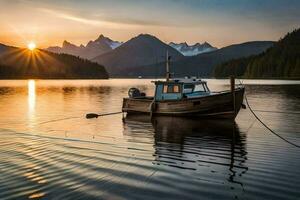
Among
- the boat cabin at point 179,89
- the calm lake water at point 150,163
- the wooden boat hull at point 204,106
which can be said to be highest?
the boat cabin at point 179,89

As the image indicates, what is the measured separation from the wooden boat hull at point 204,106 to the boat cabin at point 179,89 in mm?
709

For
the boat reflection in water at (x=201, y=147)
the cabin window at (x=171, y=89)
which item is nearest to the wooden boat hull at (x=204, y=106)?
the boat reflection in water at (x=201, y=147)

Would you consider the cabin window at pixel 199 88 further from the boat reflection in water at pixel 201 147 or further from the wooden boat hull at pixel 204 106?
the boat reflection in water at pixel 201 147

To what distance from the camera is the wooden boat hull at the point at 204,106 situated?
3481 centimetres

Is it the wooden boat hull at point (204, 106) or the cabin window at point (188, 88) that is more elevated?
the cabin window at point (188, 88)

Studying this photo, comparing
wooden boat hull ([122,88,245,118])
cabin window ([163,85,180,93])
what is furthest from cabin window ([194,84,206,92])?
wooden boat hull ([122,88,245,118])

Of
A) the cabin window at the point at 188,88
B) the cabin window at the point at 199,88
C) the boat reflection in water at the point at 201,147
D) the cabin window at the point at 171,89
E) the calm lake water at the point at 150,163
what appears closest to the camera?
the calm lake water at the point at 150,163

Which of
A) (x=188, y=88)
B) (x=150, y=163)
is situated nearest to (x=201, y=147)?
(x=150, y=163)

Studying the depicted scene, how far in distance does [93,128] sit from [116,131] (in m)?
2.76

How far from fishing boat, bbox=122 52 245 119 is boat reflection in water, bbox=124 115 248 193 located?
0.99 metres

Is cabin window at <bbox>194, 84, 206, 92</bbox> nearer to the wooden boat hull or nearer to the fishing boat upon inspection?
the fishing boat

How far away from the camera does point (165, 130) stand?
30.1 meters

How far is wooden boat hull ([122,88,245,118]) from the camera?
3481 centimetres

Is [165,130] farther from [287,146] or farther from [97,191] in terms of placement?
[97,191]
